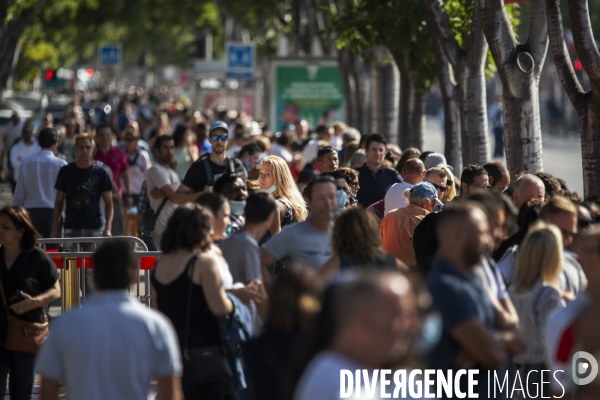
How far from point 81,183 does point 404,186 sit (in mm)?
3311

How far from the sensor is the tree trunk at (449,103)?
49.9ft

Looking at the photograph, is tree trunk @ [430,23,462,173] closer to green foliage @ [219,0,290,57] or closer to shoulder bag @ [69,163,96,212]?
shoulder bag @ [69,163,96,212]

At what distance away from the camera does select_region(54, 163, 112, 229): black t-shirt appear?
11312 mm

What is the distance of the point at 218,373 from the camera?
6.09 metres

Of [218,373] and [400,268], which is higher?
[400,268]

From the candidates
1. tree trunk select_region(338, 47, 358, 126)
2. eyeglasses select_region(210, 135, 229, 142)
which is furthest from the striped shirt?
tree trunk select_region(338, 47, 358, 126)

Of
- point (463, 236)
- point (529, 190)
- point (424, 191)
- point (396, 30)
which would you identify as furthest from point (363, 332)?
point (396, 30)

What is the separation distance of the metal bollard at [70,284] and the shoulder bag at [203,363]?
3256 millimetres

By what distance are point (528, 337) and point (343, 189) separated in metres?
3.34

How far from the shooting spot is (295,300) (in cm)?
466

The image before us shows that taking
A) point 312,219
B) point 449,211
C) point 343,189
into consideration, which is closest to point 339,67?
point 343,189

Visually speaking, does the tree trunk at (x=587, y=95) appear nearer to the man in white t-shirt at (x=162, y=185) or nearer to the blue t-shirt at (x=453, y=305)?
the man in white t-shirt at (x=162, y=185)

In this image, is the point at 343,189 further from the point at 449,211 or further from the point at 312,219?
the point at 449,211

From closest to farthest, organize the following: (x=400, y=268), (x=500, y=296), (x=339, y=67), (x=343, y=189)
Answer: (x=500, y=296)
(x=400, y=268)
(x=343, y=189)
(x=339, y=67)
